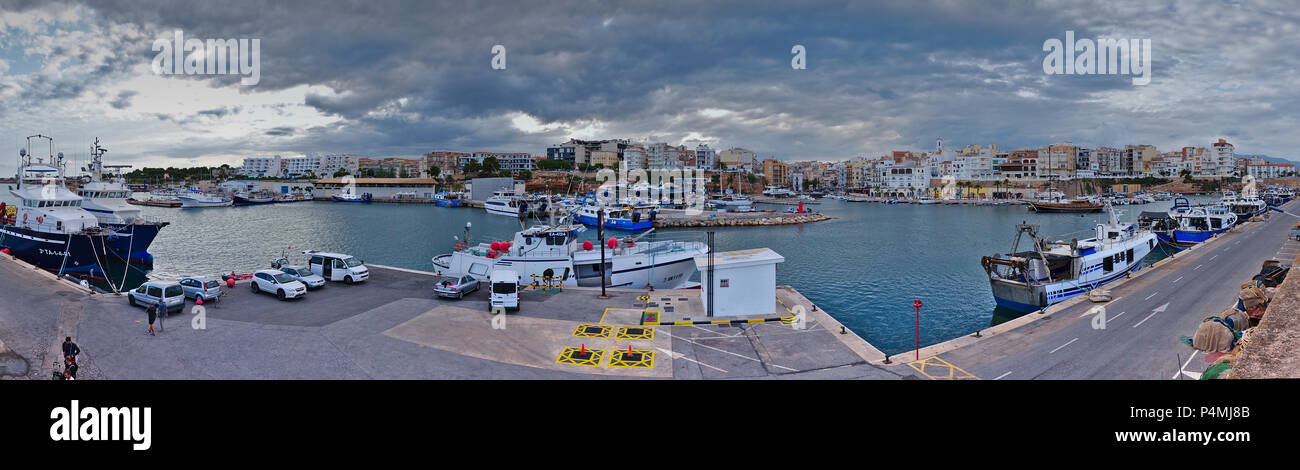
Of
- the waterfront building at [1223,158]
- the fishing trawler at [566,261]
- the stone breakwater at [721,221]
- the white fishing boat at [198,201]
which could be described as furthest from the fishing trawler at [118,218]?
the waterfront building at [1223,158]

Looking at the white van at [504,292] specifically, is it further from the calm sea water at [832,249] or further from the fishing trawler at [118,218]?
the fishing trawler at [118,218]

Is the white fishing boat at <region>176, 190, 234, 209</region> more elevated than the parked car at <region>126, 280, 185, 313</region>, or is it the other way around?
the white fishing boat at <region>176, 190, 234, 209</region>

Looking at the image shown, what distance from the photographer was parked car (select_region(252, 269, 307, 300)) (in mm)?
15914

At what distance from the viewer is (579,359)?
38.0 ft

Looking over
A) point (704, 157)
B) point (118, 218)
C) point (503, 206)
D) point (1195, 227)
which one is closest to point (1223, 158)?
point (704, 157)

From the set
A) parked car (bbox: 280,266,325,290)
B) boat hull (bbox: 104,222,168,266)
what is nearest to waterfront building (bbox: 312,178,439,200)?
boat hull (bbox: 104,222,168,266)

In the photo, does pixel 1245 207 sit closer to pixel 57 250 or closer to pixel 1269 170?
pixel 57 250

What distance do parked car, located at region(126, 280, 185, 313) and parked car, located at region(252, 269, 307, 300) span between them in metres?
2.06

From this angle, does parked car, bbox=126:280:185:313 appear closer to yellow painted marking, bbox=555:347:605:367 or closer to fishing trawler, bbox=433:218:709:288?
fishing trawler, bbox=433:218:709:288

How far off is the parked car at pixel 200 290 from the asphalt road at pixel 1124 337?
725 inches

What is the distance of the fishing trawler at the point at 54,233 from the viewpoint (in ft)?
84.6

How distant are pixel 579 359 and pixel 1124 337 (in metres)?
12.2
